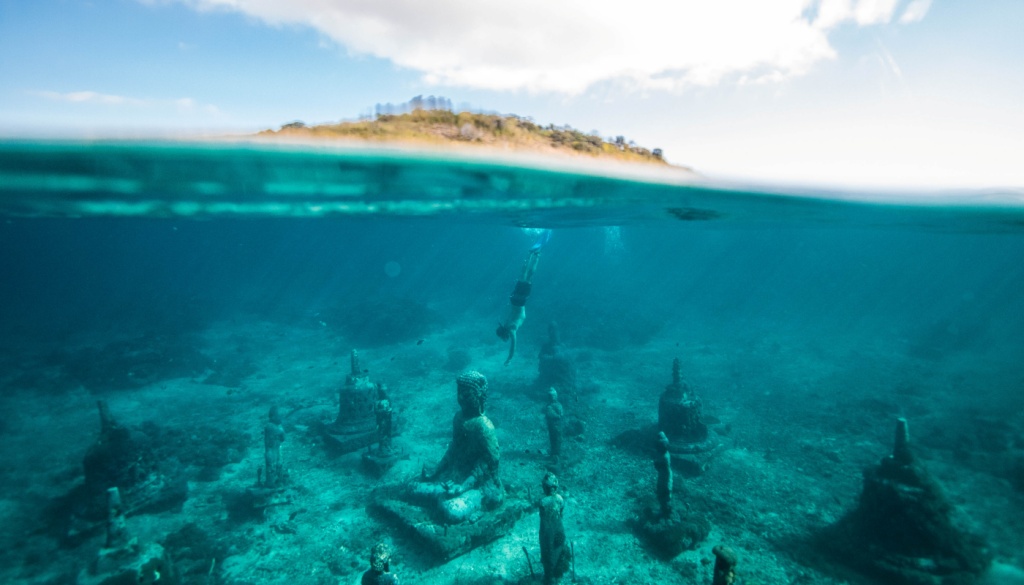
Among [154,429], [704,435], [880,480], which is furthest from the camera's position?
[154,429]

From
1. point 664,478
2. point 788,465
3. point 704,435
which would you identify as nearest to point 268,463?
point 664,478

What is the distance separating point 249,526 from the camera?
8.93 m

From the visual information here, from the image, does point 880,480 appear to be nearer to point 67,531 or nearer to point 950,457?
point 950,457

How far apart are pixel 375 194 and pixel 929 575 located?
44.2ft

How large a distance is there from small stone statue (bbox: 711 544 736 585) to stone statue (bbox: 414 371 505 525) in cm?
427

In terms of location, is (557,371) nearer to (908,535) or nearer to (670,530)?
(670,530)

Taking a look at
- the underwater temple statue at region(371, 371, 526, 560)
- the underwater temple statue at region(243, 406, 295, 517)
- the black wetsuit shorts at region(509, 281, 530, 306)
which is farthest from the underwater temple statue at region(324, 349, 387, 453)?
the black wetsuit shorts at region(509, 281, 530, 306)

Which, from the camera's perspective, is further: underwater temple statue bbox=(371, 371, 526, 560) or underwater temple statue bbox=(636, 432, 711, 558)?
underwater temple statue bbox=(636, 432, 711, 558)

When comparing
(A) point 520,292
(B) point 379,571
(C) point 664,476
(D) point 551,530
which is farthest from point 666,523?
(A) point 520,292

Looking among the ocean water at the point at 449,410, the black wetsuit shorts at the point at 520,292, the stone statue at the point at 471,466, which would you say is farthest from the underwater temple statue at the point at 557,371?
the stone statue at the point at 471,466

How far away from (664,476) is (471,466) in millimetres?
3919

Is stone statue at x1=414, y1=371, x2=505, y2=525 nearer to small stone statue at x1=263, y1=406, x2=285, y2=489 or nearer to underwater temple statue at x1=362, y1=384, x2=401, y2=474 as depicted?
underwater temple statue at x1=362, y1=384, x2=401, y2=474

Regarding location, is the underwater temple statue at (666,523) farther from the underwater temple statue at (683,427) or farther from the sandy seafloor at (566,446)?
the underwater temple statue at (683,427)

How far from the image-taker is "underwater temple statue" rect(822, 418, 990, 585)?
7.05 meters
